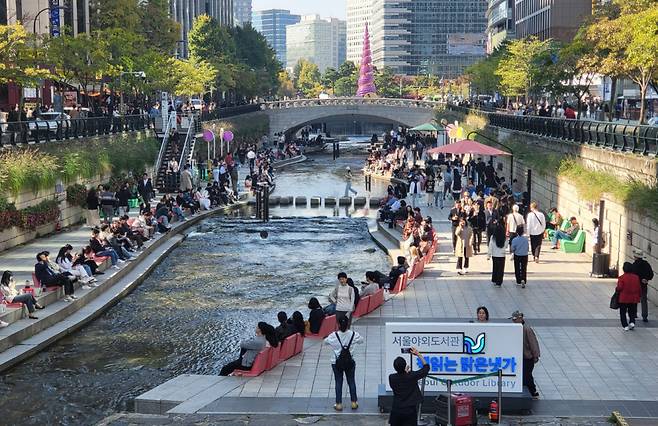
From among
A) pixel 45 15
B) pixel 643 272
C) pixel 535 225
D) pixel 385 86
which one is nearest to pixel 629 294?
pixel 643 272

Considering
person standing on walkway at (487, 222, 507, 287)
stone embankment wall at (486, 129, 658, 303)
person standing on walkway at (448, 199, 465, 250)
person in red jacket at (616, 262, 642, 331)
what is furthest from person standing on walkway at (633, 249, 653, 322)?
person standing on walkway at (448, 199, 465, 250)

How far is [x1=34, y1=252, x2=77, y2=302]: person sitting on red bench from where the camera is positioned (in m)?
23.2

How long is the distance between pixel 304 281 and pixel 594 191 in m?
9.07

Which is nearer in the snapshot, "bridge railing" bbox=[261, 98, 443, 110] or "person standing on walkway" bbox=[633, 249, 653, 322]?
"person standing on walkway" bbox=[633, 249, 653, 322]

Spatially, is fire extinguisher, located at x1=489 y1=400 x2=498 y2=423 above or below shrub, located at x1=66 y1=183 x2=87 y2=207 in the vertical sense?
below

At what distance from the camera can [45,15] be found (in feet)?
214

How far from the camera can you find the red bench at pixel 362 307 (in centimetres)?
2133

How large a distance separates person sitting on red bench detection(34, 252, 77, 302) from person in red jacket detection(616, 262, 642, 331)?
12.6 meters

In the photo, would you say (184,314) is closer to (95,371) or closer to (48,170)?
(95,371)

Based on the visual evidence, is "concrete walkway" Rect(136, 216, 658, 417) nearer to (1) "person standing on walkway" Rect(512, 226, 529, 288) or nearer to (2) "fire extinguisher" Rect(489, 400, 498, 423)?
(1) "person standing on walkway" Rect(512, 226, 529, 288)

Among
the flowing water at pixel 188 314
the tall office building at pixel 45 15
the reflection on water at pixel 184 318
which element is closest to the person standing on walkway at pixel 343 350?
the flowing water at pixel 188 314

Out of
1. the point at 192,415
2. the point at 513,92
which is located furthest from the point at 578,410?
the point at 513,92

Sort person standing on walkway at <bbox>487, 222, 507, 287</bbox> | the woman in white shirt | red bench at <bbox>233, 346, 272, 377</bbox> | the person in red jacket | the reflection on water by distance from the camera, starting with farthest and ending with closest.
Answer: the woman in white shirt, person standing on walkway at <bbox>487, 222, 507, 287</bbox>, the person in red jacket, the reflection on water, red bench at <bbox>233, 346, 272, 377</bbox>

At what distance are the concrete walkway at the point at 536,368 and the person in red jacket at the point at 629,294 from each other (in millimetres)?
294
